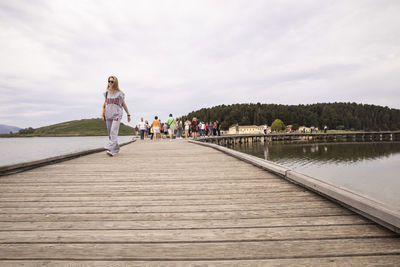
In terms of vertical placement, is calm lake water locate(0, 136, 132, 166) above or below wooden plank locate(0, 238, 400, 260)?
below

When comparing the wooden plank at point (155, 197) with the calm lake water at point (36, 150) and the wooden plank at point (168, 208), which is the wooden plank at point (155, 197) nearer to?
the wooden plank at point (168, 208)

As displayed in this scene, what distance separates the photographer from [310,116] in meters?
120

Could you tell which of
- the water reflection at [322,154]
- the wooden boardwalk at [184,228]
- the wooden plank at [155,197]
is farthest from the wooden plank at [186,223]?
the water reflection at [322,154]

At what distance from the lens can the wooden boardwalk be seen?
1469 millimetres

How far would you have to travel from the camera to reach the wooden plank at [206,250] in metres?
1.48

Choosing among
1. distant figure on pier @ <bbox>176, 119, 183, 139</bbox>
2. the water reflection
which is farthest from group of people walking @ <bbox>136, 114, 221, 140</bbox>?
the water reflection

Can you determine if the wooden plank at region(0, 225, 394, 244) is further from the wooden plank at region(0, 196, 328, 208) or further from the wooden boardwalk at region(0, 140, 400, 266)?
the wooden plank at region(0, 196, 328, 208)

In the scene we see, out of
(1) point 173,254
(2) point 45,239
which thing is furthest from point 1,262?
(1) point 173,254

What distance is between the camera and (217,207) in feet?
7.67

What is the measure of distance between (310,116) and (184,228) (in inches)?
5168

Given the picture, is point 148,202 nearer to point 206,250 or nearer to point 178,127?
point 206,250

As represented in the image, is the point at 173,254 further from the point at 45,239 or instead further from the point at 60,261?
the point at 45,239

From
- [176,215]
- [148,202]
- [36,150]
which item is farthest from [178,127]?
[36,150]

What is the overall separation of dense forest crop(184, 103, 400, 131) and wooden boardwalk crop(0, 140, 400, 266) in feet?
349
